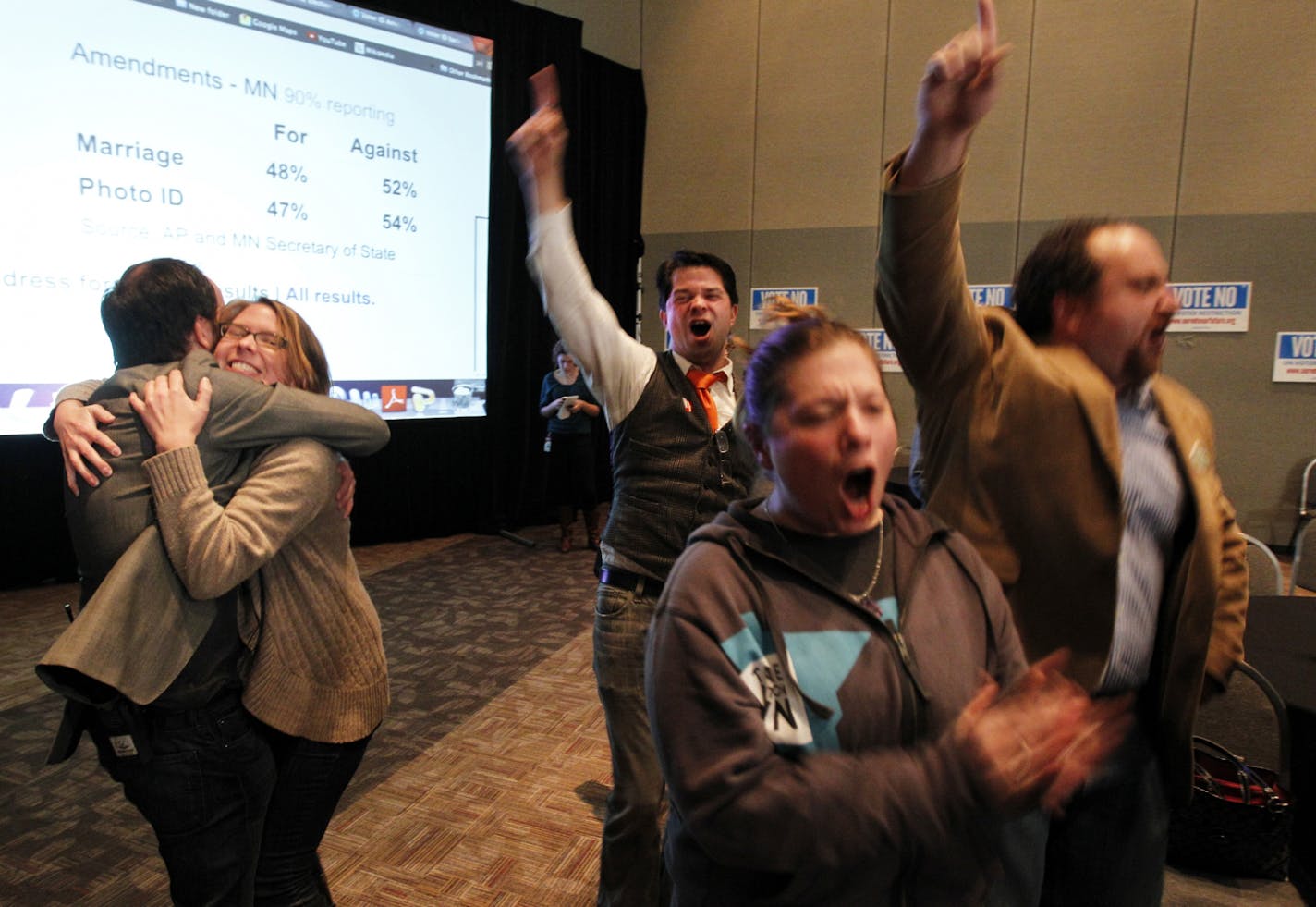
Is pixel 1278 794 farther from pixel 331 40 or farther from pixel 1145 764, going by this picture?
pixel 331 40

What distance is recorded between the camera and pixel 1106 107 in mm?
5703

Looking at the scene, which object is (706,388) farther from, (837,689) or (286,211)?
(286,211)

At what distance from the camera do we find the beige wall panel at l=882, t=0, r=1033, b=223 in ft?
19.4

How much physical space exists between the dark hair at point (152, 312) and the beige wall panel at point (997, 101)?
227 inches

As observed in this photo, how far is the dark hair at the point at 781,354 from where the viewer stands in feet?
3.00

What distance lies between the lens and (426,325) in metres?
5.24

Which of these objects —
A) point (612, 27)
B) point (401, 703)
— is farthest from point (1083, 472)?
point (612, 27)

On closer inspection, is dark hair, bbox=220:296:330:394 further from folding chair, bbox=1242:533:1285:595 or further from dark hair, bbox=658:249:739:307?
folding chair, bbox=1242:533:1285:595

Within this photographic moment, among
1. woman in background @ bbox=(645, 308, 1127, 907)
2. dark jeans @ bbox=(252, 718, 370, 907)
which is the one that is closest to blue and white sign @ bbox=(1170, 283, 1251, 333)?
woman in background @ bbox=(645, 308, 1127, 907)

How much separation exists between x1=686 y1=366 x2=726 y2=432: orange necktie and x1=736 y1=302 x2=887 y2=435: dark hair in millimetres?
730

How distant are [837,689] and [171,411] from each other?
105cm

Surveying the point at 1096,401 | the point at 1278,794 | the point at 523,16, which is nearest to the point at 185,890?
the point at 1096,401

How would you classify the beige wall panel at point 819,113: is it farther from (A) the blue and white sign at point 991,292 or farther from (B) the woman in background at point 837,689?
(B) the woman in background at point 837,689

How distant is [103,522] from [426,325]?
13.7 ft
